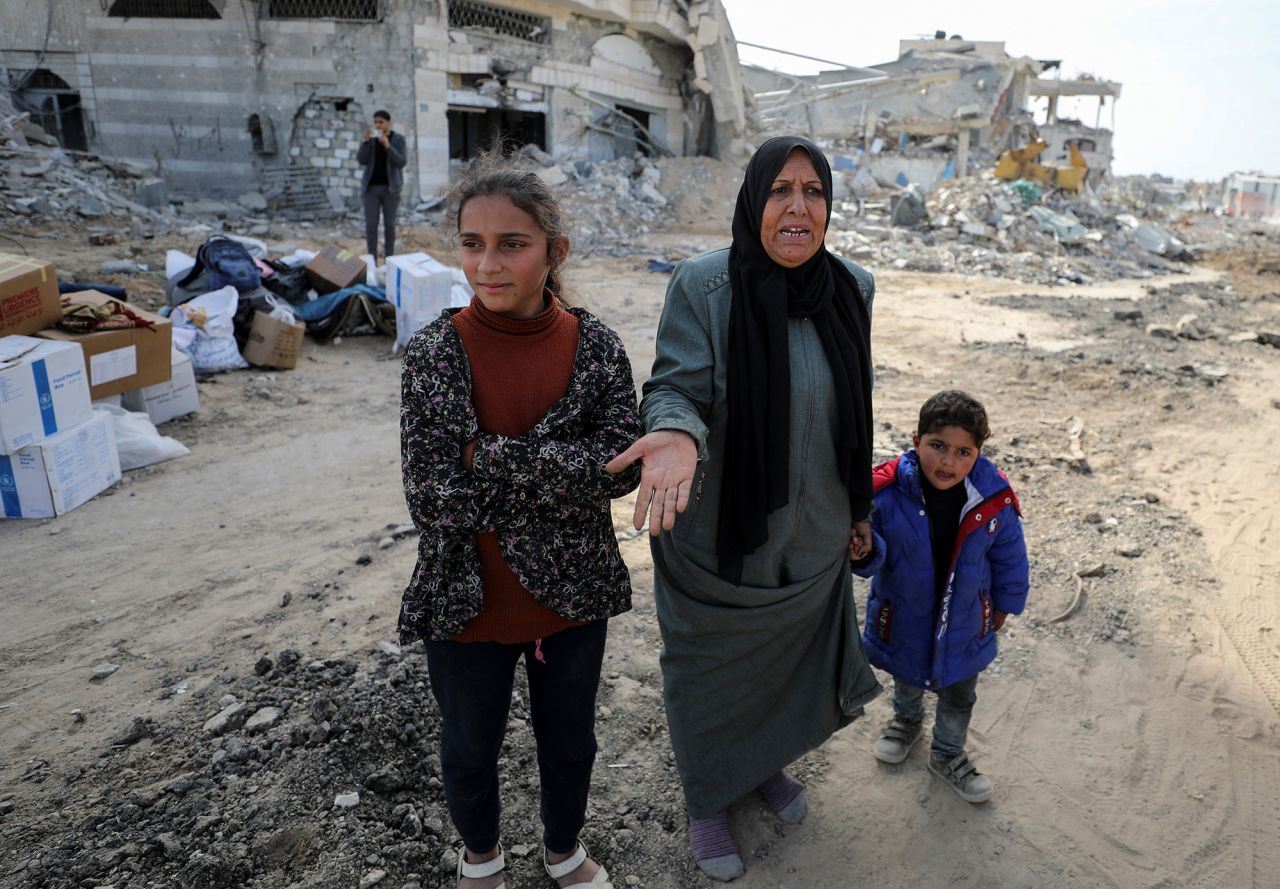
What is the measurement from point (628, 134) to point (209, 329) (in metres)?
14.1

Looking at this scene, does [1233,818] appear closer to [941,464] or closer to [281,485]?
[941,464]

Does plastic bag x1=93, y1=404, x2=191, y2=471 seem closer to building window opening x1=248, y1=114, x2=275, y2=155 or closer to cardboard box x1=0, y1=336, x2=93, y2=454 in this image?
cardboard box x1=0, y1=336, x2=93, y2=454

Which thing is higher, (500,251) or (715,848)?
(500,251)

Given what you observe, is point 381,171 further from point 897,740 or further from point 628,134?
point 628,134

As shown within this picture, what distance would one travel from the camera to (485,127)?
18250mm

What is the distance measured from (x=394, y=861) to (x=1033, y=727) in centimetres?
201

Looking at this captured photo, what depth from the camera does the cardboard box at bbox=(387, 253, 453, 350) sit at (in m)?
6.43

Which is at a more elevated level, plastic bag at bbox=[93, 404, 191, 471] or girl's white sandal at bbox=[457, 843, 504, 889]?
plastic bag at bbox=[93, 404, 191, 471]

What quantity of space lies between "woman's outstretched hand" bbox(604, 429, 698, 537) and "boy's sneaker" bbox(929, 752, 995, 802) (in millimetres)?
1406

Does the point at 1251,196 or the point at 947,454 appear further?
the point at 1251,196

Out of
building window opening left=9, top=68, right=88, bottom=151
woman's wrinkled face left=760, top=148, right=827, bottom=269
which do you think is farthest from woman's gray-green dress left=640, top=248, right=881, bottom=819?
building window opening left=9, top=68, right=88, bottom=151

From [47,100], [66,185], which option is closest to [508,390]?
[66,185]

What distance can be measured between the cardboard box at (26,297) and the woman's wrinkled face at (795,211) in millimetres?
4110

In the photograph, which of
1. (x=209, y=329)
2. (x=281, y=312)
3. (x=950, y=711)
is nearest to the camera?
(x=950, y=711)
